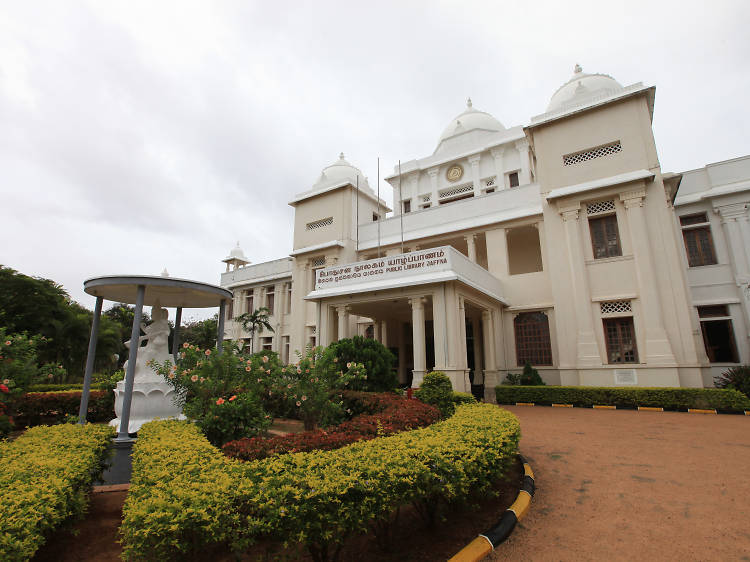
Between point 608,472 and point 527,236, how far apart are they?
43.2 feet

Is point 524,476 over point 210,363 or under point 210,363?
under

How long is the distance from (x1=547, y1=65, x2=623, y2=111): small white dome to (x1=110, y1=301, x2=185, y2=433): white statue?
1577cm

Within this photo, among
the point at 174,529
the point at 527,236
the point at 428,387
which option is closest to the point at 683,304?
the point at 527,236

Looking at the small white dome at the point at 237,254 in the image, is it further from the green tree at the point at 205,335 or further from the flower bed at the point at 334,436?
the flower bed at the point at 334,436

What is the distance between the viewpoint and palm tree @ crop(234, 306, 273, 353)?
914 inches

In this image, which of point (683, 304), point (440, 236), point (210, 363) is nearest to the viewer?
point (210, 363)

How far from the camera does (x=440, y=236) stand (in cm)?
1636

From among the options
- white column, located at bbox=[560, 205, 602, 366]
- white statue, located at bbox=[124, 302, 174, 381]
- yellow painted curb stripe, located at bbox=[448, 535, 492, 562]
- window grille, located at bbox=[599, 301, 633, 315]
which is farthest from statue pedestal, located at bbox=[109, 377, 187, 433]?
window grille, located at bbox=[599, 301, 633, 315]

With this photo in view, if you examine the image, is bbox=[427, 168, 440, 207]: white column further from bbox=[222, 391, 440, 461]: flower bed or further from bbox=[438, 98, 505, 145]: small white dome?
bbox=[222, 391, 440, 461]: flower bed

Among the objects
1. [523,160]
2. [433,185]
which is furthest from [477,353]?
[523,160]

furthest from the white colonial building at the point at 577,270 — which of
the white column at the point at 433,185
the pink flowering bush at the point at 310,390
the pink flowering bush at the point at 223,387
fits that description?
the pink flowering bush at the point at 223,387

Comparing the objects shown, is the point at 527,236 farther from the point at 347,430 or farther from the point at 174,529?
the point at 174,529

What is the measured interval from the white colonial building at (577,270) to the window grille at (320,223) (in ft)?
4.28

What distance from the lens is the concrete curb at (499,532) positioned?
8.95ft
